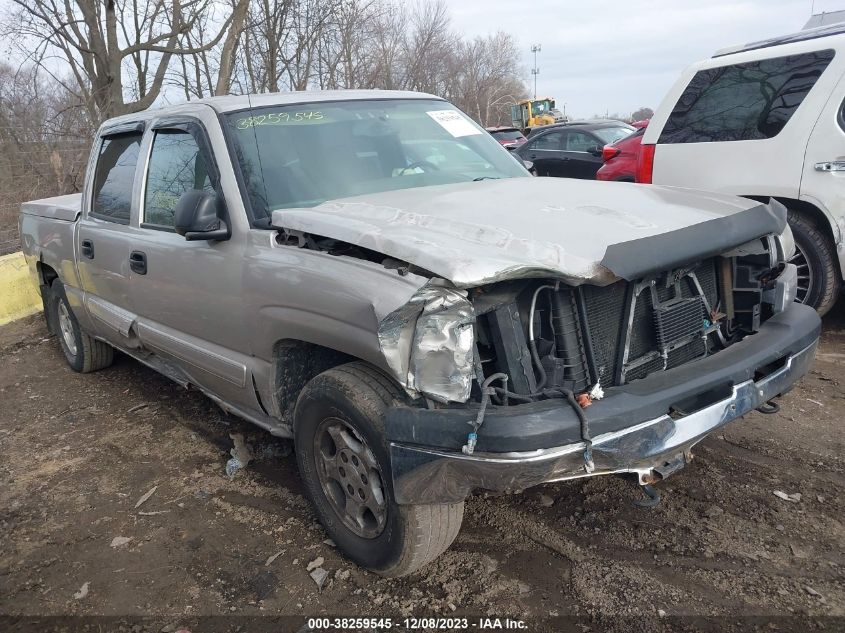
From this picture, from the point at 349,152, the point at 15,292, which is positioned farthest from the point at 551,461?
the point at 15,292

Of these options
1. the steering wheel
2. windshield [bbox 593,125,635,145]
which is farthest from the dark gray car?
the steering wheel

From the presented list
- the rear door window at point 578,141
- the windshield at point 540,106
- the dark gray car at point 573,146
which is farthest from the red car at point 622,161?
the windshield at point 540,106

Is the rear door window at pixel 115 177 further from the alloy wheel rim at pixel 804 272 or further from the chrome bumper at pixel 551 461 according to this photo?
the alloy wheel rim at pixel 804 272

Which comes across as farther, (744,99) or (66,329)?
(66,329)

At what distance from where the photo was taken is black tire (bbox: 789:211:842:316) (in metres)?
4.63

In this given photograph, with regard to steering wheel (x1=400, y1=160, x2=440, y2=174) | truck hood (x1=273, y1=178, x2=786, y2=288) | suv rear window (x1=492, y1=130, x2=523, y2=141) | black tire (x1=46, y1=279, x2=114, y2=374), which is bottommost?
black tire (x1=46, y1=279, x2=114, y2=374)

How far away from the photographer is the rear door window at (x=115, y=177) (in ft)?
13.4

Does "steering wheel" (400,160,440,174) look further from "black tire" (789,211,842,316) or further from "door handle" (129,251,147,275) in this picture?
"black tire" (789,211,842,316)

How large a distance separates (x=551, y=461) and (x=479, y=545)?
975 mm

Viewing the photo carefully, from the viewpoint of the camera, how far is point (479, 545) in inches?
112

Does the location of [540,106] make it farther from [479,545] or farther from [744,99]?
[479,545]

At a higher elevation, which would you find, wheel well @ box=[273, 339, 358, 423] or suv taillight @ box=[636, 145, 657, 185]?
suv taillight @ box=[636, 145, 657, 185]

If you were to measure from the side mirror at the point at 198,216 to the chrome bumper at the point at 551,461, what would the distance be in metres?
1.38

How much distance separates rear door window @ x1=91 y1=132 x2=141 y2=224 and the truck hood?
181 cm
